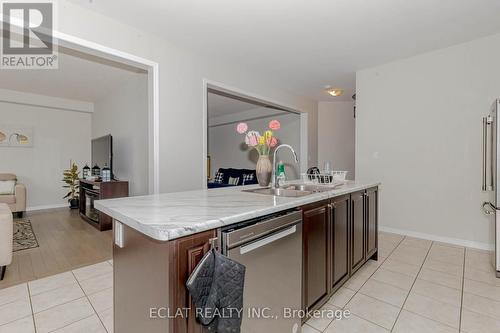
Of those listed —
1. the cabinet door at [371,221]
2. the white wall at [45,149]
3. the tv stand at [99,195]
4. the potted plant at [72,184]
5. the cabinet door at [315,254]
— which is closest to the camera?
the cabinet door at [315,254]

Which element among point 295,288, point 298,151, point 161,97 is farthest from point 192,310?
point 298,151

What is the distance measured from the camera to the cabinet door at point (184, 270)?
94 cm

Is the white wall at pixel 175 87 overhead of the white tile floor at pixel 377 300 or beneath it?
overhead

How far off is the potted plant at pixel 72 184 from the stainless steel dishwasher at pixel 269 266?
605 cm

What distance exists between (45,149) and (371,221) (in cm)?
683

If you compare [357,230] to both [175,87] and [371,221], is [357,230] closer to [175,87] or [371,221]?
[371,221]

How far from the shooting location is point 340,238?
76.4 inches

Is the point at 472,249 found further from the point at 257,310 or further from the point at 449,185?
the point at 257,310

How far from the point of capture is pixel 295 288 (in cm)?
146

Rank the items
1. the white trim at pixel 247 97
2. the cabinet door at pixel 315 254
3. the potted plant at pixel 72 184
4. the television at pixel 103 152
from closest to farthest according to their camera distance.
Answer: the cabinet door at pixel 315 254 < the white trim at pixel 247 97 < the television at pixel 103 152 < the potted plant at pixel 72 184

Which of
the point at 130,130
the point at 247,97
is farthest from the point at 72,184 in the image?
the point at 247,97

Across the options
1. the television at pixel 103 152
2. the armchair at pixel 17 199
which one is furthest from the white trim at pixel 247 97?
the armchair at pixel 17 199

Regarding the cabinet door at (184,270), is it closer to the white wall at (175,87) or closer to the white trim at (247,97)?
the white wall at (175,87)

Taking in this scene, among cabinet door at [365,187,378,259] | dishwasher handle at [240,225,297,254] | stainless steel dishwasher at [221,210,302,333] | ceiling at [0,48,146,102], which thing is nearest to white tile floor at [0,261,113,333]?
stainless steel dishwasher at [221,210,302,333]
